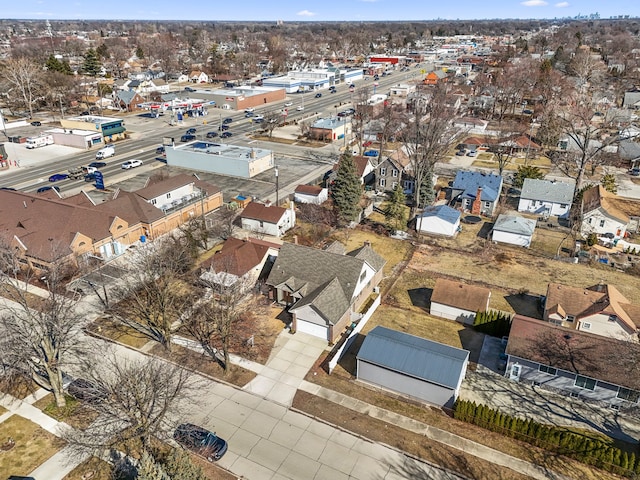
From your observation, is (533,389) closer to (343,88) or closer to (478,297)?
(478,297)

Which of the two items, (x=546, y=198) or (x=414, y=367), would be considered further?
(x=546, y=198)

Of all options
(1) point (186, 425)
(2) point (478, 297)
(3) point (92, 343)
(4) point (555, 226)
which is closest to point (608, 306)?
(2) point (478, 297)

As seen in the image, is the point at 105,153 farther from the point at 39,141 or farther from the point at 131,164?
the point at 39,141

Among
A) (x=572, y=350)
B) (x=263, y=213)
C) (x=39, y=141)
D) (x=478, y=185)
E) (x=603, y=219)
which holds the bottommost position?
(x=572, y=350)

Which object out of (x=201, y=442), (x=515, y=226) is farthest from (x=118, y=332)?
(x=515, y=226)

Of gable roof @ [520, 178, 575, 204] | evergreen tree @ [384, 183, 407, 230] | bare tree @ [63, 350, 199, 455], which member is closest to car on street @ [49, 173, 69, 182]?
bare tree @ [63, 350, 199, 455]

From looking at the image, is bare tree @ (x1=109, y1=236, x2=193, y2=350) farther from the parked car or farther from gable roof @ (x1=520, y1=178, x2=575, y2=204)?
gable roof @ (x1=520, y1=178, x2=575, y2=204)
